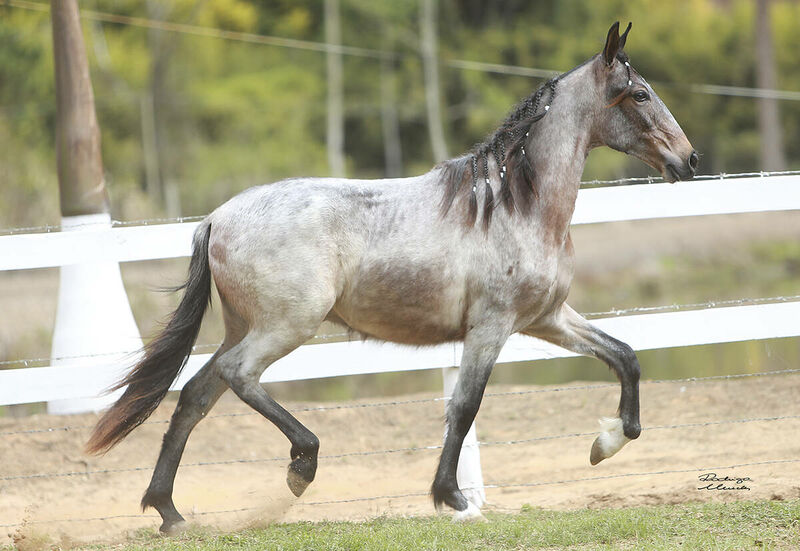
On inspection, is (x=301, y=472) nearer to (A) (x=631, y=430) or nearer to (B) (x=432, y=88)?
(A) (x=631, y=430)

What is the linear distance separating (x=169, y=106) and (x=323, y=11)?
7.53m

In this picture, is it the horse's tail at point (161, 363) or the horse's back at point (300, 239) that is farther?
the horse's tail at point (161, 363)

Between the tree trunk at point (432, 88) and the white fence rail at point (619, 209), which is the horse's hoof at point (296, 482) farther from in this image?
the tree trunk at point (432, 88)

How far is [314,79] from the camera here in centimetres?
2969

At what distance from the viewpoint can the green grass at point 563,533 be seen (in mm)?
4055

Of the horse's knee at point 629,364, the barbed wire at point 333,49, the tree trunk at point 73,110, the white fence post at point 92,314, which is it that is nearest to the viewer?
the horse's knee at point 629,364

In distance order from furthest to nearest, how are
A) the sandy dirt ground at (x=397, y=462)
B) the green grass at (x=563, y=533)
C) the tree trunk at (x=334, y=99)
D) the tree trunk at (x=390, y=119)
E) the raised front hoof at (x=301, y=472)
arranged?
the tree trunk at (x=390, y=119), the tree trunk at (x=334, y=99), the sandy dirt ground at (x=397, y=462), the raised front hoof at (x=301, y=472), the green grass at (x=563, y=533)

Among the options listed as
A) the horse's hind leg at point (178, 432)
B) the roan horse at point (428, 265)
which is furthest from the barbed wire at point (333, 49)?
the horse's hind leg at point (178, 432)

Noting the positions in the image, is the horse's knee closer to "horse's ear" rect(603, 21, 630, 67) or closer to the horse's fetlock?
the horse's fetlock

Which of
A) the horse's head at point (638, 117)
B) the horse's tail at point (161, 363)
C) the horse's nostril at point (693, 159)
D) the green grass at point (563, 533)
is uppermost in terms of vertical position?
the horse's head at point (638, 117)

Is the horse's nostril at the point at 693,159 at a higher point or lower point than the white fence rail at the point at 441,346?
higher

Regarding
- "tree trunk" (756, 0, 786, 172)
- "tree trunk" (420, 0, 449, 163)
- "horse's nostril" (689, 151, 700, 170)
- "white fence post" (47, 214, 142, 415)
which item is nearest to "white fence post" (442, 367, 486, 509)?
"horse's nostril" (689, 151, 700, 170)

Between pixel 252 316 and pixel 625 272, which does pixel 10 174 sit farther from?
pixel 252 316

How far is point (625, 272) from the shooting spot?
62.1 ft
